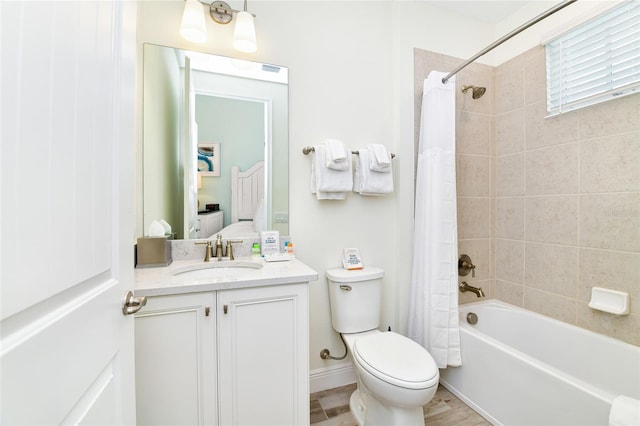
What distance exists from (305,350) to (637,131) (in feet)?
6.60

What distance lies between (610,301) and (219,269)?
84.6 inches

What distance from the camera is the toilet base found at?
120cm

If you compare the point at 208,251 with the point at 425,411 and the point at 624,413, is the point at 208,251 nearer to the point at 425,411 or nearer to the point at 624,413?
the point at 425,411

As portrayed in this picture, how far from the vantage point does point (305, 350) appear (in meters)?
1.22

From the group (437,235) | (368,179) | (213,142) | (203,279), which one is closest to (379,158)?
(368,179)

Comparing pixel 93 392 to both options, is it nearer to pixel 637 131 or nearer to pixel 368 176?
pixel 368 176

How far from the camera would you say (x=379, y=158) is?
1.70 m

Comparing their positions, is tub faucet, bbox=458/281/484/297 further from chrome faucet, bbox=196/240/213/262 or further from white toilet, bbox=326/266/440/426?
chrome faucet, bbox=196/240/213/262

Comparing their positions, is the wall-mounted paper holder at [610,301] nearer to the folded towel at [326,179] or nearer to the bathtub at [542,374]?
the bathtub at [542,374]

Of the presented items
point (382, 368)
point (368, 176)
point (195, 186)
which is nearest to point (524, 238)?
point (368, 176)

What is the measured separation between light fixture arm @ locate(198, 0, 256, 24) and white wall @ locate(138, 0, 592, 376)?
0.18 ft

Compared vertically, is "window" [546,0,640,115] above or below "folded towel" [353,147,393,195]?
above

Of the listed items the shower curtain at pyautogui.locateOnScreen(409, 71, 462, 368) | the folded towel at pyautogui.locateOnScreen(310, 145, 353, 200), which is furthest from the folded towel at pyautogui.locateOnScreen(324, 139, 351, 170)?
the shower curtain at pyautogui.locateOnScreen(409, 71, 462, 368)

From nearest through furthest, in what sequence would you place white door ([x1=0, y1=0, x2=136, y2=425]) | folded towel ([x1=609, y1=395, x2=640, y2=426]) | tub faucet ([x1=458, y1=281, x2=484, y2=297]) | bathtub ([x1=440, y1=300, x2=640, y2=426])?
white door ([x1=0, y1=0, x2=136, y2=425]), folded towel ([x1=609, y1=395, x2=640, y2=426]), bathtub ([x1=440, y1=300, x2=640, y2=426]), tub faucet ([x1=458, y1=281, x2=484, y2=297])
